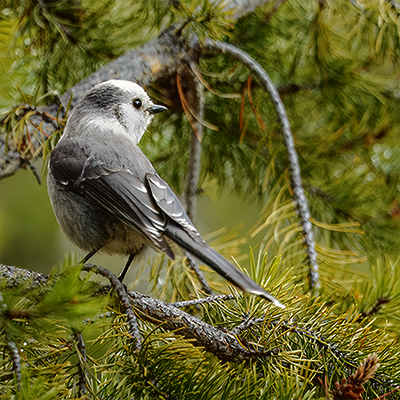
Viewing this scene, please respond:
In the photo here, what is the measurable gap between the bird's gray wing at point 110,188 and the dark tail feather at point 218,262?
4 cm

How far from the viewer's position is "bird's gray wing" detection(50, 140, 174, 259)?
1135 mm

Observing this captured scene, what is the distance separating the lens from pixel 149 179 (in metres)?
1.27

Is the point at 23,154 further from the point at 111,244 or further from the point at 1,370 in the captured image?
the point at 1,370

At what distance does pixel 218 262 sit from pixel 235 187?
106 centimetres

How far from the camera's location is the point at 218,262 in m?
0.95

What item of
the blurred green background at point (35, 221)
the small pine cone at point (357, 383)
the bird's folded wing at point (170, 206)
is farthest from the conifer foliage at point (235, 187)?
the blurred green background at point (35, 221)

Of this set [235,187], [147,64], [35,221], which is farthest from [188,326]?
[35,221]

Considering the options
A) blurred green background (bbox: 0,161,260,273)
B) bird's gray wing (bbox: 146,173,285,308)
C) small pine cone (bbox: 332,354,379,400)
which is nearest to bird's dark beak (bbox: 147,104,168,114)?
bird's gray wing (bbox: 146,173,285,308)

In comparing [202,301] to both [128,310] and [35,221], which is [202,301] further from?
[35,221]

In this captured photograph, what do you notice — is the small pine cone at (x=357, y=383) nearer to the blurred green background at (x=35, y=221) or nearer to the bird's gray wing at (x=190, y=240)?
the bird's gray wing at (x=190, y=240)

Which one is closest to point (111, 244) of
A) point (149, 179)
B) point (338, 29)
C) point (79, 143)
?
point (149, 179)

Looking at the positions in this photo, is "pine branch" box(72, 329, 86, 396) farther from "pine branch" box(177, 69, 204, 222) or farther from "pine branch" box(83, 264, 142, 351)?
"pine branch" box(177, 69, 204, 222)

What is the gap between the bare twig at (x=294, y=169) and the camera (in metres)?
1.22

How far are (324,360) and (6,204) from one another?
2.71m
